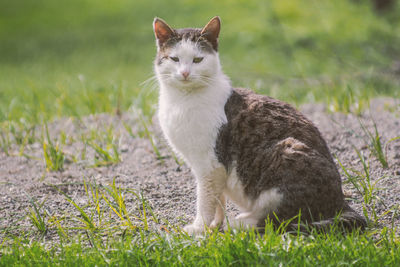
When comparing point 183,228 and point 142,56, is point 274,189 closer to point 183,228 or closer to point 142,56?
point 183,228

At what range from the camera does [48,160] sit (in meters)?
4.19

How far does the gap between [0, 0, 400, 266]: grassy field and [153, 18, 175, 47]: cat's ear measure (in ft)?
4.28

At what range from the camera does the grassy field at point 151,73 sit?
8.74ft

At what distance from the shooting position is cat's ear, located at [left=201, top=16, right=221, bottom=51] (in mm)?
3422

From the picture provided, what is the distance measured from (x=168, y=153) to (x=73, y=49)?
7.35 meters

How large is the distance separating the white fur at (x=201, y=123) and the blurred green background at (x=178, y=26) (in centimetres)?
216

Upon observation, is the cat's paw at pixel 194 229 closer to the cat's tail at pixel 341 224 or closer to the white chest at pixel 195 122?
the white chest at pixel 195 122

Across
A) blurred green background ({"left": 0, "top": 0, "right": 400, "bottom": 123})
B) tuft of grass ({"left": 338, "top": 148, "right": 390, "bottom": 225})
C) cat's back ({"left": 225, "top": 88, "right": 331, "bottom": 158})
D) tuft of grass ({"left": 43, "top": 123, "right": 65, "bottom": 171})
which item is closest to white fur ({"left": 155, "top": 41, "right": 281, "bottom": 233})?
cat's back ({"left": 225, "top": 88, "right": 331, "bottom": 158})

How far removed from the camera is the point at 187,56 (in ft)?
10.9

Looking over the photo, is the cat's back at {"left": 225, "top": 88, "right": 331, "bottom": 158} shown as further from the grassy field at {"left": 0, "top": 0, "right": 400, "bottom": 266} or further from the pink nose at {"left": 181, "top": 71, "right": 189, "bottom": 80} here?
the grassy field at {"left": 0, "top": 0, "right": 400, "bottom": 266}

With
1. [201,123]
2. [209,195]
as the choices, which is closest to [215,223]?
[209,195]

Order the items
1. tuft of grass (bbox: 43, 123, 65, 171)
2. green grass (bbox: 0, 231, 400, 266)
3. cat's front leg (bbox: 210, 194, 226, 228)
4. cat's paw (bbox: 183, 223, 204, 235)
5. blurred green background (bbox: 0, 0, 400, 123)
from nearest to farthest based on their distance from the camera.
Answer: green grass (bbox: 0, 231, 400, 266) < cat's paw (bbox: 183, 223, 204, 235) < cat's front leg (bbox: 210, 194, 226, 228) < tuft of grass (bbox: 43, 123, 65, 171) < blurred green background (bbox: 0, 0, 400, 123)

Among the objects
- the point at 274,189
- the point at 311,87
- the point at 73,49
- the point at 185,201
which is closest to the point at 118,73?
the point at 73,49

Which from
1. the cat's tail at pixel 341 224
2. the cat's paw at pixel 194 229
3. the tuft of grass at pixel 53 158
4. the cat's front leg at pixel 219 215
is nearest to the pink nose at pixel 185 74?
the cat's front leg at pixel 219 215
